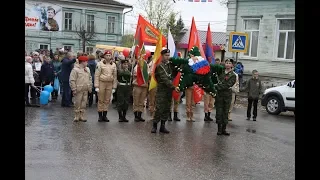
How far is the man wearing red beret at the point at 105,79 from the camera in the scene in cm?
1037

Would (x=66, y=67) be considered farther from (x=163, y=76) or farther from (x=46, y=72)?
(x=163, y=76)

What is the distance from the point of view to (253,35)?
24656 millimetres

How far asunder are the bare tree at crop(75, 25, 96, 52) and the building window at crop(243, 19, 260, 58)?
23.2 meters

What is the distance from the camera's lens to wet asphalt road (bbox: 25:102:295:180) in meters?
6.08

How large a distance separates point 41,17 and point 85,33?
1762cm

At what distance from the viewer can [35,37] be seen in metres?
44.7

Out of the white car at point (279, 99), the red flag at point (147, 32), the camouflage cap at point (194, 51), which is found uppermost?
the red flag at point (147, 32)

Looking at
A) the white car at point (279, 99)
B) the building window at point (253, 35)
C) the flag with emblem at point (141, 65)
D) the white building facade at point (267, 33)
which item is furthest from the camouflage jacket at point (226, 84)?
the building window at point (253, 35)

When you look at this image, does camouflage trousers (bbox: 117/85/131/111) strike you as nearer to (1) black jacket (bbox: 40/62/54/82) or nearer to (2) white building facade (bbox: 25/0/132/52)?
(1) black jacket (bbox: 40/62/54/82)

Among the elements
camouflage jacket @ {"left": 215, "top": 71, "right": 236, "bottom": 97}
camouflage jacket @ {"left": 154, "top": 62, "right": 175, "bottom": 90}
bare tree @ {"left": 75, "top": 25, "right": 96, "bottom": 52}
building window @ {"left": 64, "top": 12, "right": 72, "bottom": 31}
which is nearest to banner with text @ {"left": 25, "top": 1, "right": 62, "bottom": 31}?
bare tree @ {"left": 75, "top": 25, "right": 96, "bottom": 52}

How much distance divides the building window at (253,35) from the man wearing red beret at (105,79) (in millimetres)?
15764

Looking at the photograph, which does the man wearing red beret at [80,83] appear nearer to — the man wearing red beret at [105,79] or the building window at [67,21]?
the man wearing red beret at [105,79]

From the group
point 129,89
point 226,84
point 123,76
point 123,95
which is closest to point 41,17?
point 123,76
